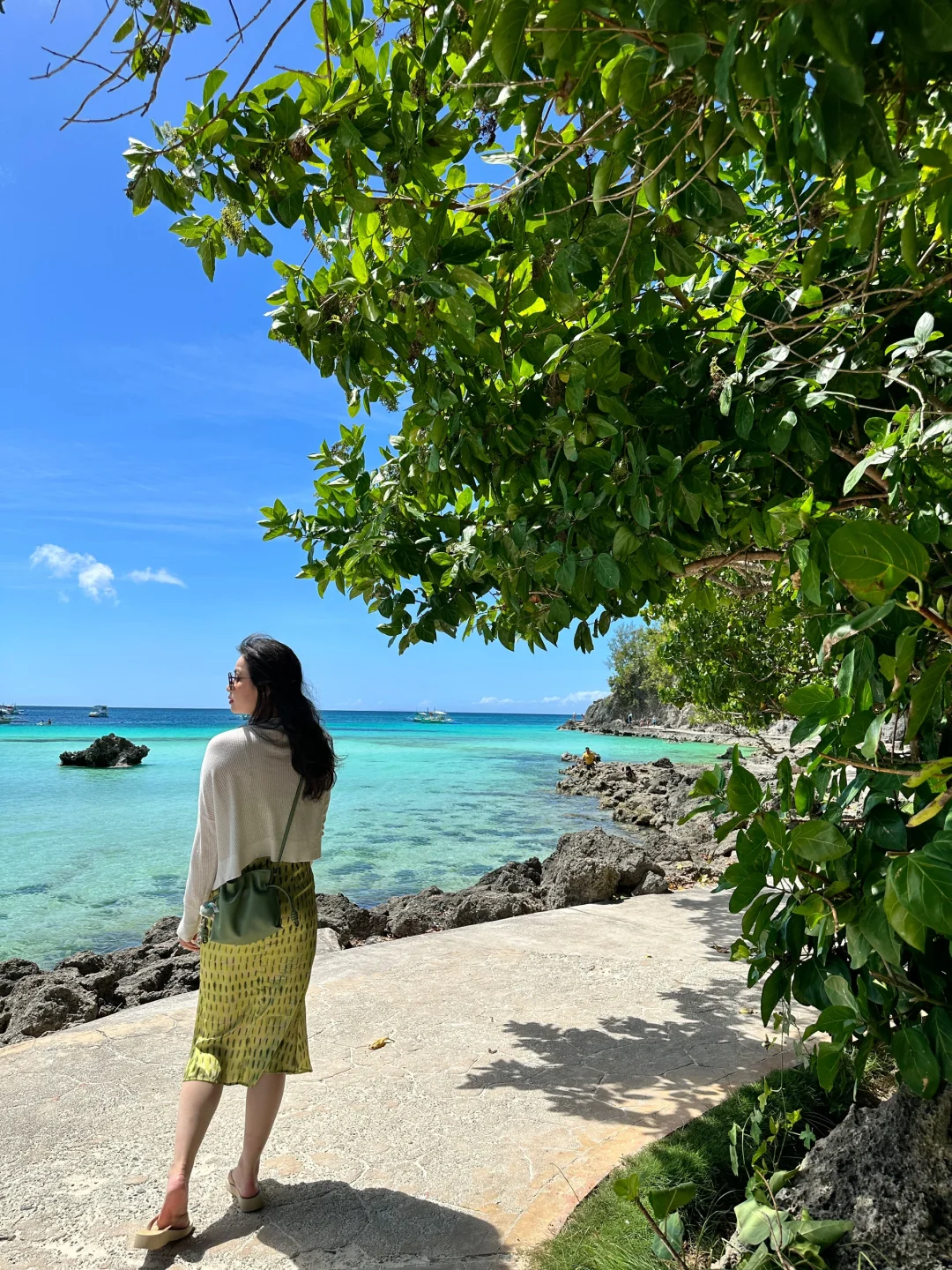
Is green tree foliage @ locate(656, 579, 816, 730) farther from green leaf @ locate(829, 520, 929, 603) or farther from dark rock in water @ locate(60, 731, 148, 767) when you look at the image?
dark rock in water @ locate(60, 731, 148, 767)

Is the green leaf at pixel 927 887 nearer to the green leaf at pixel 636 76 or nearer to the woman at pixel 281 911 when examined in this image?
the green leaf at pixel 636 76

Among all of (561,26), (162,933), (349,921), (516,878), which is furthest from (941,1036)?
(162,933)

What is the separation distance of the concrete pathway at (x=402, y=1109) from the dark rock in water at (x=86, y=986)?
4.39 ft

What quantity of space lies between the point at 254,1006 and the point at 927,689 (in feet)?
9.04

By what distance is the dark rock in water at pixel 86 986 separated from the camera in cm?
636

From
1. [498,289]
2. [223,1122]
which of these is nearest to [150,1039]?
[223,1122]

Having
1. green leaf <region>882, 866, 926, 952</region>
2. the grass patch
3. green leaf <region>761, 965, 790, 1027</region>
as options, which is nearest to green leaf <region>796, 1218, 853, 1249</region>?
the grass patch

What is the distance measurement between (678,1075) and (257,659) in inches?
123

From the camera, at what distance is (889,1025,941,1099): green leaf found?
1.98m

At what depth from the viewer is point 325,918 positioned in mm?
9039

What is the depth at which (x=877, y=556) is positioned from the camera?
4.70 ft

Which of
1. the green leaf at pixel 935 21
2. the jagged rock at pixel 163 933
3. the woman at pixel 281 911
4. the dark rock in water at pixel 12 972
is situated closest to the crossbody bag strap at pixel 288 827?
the woman at pixel 281 911

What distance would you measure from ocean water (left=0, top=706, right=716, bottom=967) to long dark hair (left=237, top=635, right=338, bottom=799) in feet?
0.79

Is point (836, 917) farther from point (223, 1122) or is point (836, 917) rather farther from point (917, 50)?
point (223, 1122)
